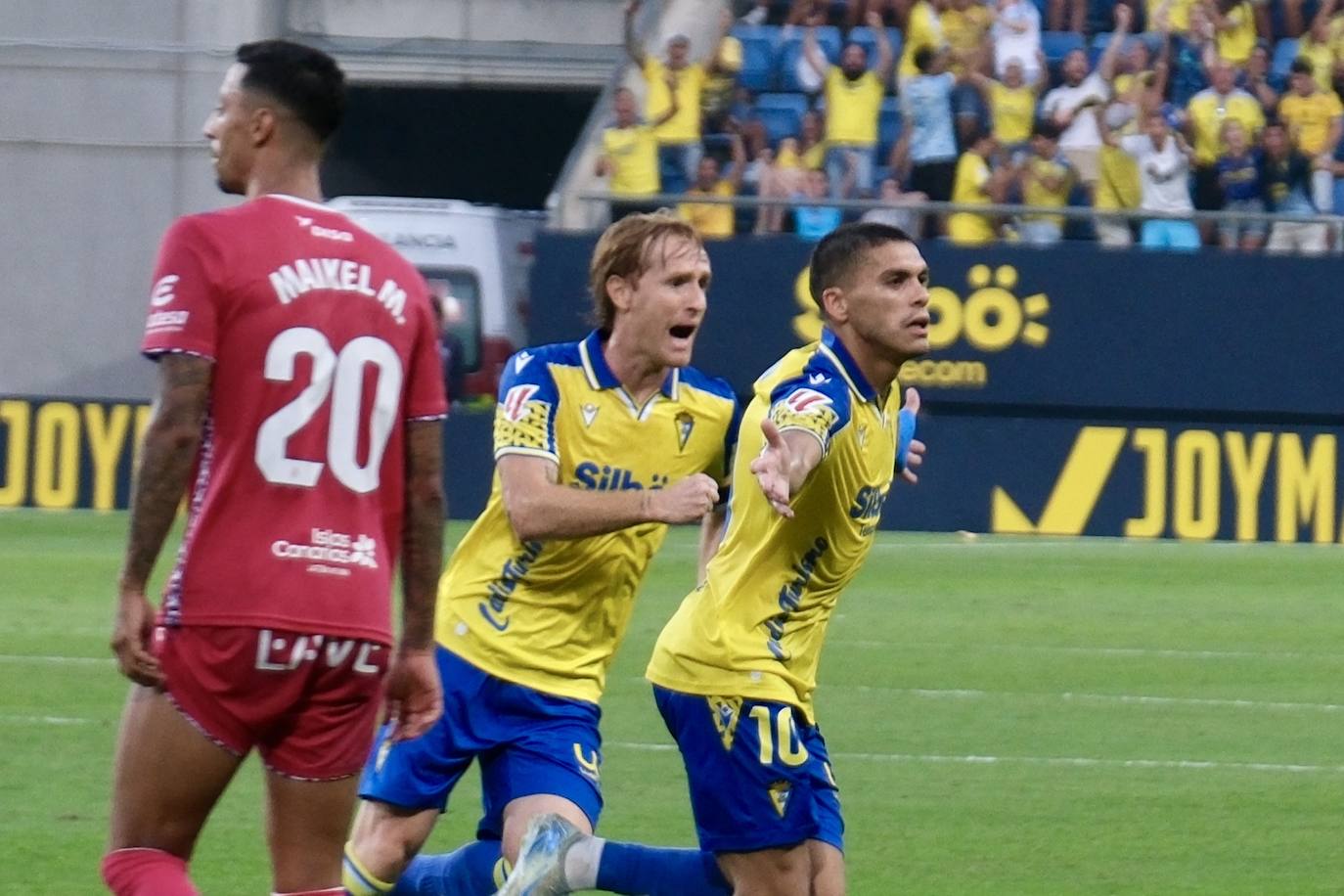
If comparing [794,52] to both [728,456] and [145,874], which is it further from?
[145,874]

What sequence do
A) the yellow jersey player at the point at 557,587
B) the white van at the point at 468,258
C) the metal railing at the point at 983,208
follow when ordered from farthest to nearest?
the white van at the point at 468,258, the metal railing at the point at 983,208, the yellow jersey player at the point at 557,587

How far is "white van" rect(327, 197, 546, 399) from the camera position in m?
23.2

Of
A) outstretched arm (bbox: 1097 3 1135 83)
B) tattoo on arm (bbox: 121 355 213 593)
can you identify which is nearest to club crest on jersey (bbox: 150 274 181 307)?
tattoo on arm (bbox: 121 355 213 593)

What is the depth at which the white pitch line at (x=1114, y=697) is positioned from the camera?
11500mm

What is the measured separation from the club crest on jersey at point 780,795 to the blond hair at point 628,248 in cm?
131

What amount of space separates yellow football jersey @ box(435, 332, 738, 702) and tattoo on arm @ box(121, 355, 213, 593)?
5.62 ft

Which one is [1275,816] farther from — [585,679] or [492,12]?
[492,12]

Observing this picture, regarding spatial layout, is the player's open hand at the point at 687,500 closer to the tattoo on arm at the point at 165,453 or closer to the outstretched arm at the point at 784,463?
the outstretched arm at the point at 784,463

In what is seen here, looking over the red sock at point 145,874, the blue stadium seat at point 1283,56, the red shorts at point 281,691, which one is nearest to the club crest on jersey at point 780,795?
the red shorts at point 281,691

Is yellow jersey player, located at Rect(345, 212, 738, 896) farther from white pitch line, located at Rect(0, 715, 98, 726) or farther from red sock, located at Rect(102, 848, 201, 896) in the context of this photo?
white pitch line, located at Rect(0, 715, 98, 726)

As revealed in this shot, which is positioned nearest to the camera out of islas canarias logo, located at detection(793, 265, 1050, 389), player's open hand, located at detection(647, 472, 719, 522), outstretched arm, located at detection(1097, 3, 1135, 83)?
player's open hand, located at detection(647, 472, 719, 522)

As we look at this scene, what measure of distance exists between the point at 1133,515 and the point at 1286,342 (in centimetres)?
188

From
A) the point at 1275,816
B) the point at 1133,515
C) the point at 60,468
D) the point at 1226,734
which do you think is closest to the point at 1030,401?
the point at 1133,515

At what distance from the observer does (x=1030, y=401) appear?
786 inches
